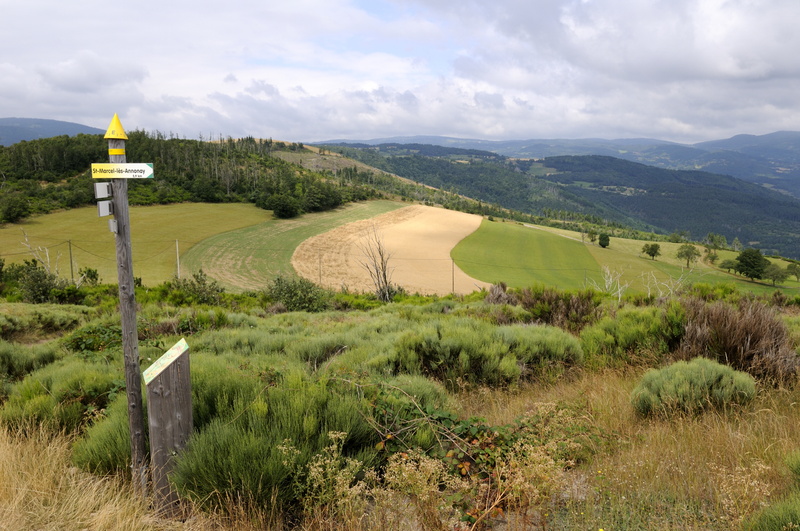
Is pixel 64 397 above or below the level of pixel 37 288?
above

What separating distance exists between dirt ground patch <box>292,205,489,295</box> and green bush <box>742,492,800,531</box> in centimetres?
3313

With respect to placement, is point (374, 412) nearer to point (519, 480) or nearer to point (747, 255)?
point (519, 480)

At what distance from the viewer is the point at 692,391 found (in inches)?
171

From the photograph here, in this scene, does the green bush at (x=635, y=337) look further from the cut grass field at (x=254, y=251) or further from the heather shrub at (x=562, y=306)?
the cut grass field at (x=254, y=251)

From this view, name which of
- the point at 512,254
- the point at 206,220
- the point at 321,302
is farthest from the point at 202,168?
the point at 321,302

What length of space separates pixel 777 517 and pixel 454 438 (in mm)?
2005

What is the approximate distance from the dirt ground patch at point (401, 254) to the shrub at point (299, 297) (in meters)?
14.1

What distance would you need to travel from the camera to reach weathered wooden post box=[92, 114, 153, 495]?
3.05m

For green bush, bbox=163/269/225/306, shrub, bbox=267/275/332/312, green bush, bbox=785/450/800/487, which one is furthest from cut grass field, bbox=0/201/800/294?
green bush, bbox=785/450/800/487

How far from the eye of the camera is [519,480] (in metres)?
2.52

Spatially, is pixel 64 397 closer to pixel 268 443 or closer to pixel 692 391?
pixel 268 443

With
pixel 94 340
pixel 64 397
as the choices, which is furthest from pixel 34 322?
pixel 64 397

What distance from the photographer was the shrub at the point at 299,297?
19156 mm

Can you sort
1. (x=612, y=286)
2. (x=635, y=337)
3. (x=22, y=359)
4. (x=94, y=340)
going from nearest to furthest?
(x=22, y=359), (x=635, y=337), (x=94, y=340), (x=612, y=286)
